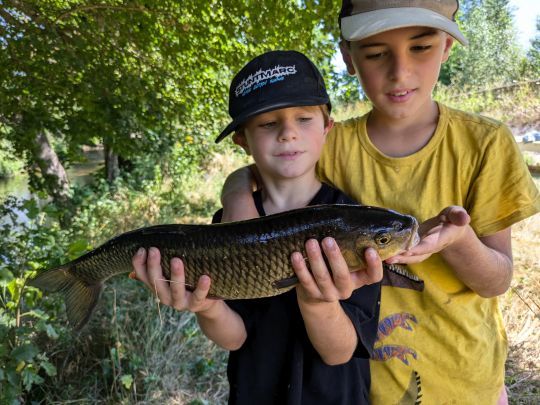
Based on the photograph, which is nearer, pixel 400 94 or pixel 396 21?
pixel 396 21

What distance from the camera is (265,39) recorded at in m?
4.36

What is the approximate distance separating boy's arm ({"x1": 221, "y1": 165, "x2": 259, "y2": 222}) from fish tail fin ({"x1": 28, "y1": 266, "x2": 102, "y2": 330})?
2.39 ft

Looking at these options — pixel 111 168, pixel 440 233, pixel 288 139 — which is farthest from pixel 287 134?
pixel 111 168

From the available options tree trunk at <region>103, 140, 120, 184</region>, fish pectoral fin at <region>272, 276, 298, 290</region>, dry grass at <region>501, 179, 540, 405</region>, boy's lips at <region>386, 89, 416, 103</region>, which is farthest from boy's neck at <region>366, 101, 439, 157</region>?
tree trunk at <region>103, 140, 120, 184</region>

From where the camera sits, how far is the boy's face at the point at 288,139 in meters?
1.65

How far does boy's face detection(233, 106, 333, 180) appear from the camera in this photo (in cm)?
165

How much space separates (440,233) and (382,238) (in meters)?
0.18

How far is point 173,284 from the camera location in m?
1.58

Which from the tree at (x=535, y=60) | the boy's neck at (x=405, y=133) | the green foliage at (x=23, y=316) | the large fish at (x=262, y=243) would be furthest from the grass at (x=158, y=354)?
the tree at (x=535, y=60)

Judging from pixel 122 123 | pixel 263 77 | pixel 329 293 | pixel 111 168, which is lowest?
pixel 329 293

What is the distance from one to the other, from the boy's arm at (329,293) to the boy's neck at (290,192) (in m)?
0.40

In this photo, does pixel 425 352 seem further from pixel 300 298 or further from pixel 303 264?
pixel 303 264

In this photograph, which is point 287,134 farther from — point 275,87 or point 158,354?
point 158,354

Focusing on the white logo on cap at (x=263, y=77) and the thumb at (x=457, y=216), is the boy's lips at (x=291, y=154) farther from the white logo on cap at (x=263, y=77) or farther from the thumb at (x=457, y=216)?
the thumb at (x=457, y=216)
